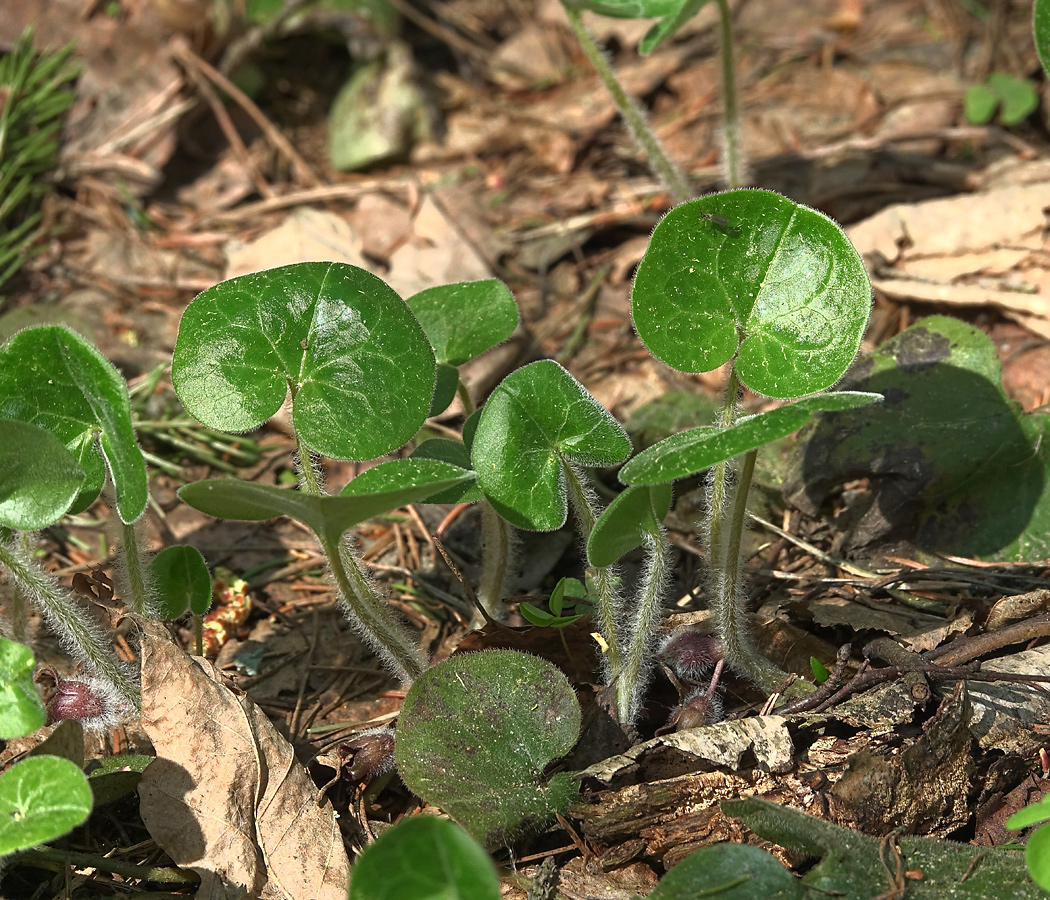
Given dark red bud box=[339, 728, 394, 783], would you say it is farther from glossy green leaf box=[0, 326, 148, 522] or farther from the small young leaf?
the small young leaf

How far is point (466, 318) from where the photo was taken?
2070 millimetres

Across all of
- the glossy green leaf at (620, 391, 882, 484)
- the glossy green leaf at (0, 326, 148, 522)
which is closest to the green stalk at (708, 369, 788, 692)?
the glossy green leaf at (620, 391, 882, 484)

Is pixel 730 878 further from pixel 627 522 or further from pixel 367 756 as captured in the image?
pixel 367 756

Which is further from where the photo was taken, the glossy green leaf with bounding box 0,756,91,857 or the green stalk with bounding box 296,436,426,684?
the green stalk with bounding box 296,436,426,684

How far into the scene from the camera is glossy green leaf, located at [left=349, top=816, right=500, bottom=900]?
44.4 inches

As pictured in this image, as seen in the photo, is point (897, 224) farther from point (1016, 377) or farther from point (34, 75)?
point (34, 75)

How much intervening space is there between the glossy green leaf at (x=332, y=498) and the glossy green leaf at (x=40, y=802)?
0.45 metres

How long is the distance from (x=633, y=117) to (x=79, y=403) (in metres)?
2.01

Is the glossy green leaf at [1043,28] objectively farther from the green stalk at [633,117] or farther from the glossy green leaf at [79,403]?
the glossy green leaf at [79,403]

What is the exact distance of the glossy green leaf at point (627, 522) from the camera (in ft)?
5.07

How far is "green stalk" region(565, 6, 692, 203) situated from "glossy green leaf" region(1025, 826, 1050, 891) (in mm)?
2001

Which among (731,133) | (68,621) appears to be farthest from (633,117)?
(68,621)

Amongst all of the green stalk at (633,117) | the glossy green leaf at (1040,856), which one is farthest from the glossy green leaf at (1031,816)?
the green stalk at (633,117)

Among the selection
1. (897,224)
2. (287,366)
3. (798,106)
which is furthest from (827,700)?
(798,106)
